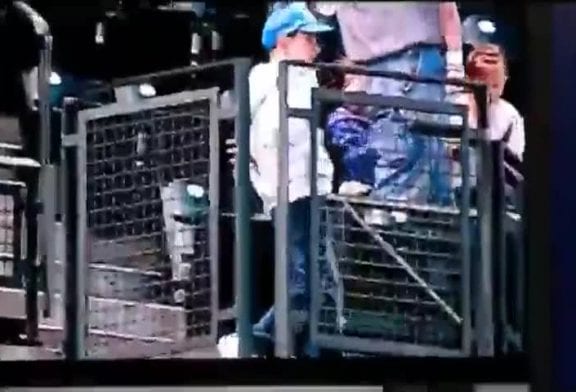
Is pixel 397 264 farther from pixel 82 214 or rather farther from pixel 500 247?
pixel 82 214

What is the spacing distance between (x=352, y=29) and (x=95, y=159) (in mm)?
401

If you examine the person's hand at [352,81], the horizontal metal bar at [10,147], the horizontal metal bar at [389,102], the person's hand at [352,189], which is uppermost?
the person's hand at [352,81]

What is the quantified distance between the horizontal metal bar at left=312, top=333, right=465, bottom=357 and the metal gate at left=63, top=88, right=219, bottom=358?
0.16 m

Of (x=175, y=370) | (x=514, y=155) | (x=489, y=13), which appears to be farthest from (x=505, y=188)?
(x=175, y=370)

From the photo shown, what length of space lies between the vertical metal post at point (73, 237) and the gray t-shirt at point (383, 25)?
384 mm

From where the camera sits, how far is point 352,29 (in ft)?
6.01

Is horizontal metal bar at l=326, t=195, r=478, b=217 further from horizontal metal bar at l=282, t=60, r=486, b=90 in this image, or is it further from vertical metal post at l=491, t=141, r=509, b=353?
horizontal metal bar at l=282, t=60, r=486, b=90

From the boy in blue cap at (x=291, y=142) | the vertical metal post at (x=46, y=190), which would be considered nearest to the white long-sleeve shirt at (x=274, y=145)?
the boy in blue cap at (x=291, y=142)

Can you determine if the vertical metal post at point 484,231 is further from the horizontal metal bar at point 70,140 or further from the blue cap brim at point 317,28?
the horizontal metal bar at point 70,140

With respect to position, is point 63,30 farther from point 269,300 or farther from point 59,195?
point 269,300

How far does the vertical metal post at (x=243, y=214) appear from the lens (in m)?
1.81

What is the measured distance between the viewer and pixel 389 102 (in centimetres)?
184

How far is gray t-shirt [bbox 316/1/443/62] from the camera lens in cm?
183

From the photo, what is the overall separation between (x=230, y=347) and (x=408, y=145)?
0.37m
